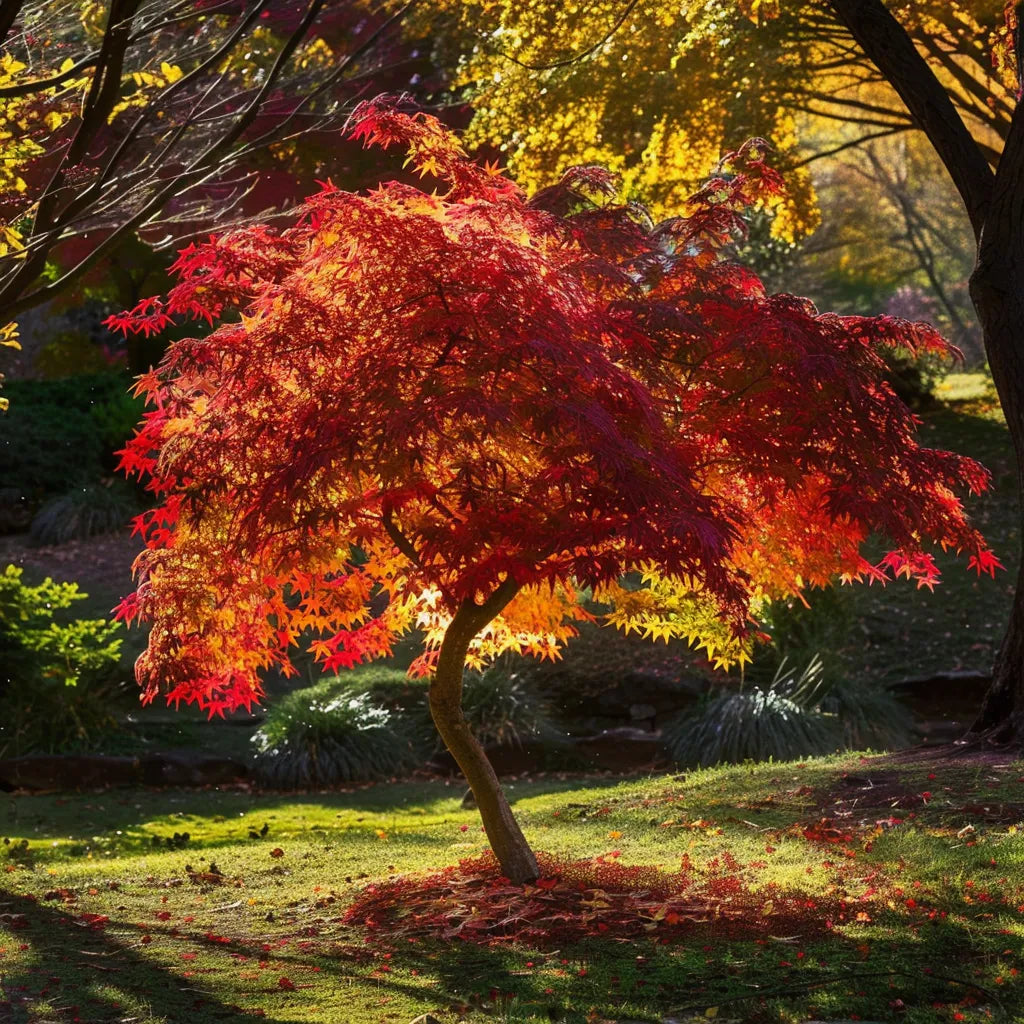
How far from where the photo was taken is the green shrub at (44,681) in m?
11.8

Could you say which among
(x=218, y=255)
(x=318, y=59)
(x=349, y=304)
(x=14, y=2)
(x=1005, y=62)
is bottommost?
(x=349, y=304)

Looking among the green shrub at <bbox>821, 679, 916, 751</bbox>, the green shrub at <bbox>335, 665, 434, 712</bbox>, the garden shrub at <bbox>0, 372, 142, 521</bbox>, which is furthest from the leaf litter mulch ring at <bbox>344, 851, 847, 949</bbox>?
the garden shrub at <bbox>0, 372, 142, 521</bbox>

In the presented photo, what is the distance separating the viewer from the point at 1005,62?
33.6ft

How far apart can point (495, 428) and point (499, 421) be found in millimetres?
143

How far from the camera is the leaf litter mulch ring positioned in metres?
5.69

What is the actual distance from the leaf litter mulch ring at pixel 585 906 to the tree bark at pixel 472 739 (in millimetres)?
134

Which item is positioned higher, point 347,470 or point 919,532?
point 347,470

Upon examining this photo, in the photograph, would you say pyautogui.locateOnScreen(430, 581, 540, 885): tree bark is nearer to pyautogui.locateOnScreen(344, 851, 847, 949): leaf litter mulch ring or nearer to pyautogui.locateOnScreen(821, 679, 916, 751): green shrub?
pyautogui.locateOnScreen(344, 851, 847, 949): leaf litter mulch ring

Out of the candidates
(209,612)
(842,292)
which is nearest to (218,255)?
(209,612)

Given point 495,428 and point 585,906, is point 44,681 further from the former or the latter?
point 495,428

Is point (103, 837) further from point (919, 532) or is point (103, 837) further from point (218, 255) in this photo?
point (919, 532)

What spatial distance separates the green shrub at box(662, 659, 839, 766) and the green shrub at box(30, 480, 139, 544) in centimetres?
917

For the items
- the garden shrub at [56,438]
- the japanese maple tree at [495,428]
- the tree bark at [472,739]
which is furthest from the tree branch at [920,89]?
the garden shrub at [56,438]

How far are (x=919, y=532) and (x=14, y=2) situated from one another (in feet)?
14.5
